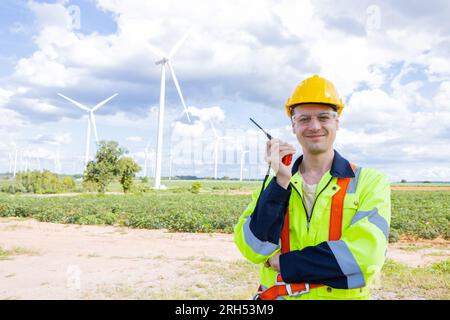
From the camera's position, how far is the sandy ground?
8.19 m

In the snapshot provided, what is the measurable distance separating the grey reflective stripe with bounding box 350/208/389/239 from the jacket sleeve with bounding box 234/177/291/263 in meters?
0.42

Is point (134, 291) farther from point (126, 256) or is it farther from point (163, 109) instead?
point (163, 109)

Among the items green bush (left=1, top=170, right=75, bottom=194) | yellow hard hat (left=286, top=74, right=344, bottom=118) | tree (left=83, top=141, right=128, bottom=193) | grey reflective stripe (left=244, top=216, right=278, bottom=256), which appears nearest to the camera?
grey reflective stripe (left=244, top=216, right=278, bottom=256)

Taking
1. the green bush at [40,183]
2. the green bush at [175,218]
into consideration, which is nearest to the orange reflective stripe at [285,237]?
the green bush at [175,218]

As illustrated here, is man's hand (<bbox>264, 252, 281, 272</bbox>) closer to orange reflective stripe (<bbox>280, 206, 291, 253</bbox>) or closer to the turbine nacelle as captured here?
orange reflective stripe (<bbox>280, 206, 291, 253</bbox>)

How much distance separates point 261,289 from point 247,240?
41 cm

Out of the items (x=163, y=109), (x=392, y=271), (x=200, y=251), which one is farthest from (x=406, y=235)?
(x=163, y=109)

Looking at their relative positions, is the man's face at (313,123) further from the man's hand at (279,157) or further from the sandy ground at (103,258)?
the sandy ground at (103,258)

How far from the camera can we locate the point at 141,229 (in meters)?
18.3

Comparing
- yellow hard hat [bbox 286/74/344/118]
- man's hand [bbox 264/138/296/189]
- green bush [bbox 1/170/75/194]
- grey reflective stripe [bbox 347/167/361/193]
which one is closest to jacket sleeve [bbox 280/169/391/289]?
grey reflective stripe [bbox 347/167/361/193]

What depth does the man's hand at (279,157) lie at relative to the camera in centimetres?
218

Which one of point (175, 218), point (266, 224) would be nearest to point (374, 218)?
point (266, 224)

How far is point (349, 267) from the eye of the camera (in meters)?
2.20

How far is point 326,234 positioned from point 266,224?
0.37 meters
